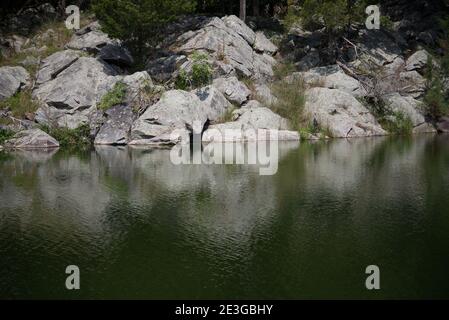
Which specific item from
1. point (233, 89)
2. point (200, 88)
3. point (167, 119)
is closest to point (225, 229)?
point (167, 119)

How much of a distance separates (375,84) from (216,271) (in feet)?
120

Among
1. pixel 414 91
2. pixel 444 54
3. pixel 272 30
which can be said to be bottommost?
pixel 414 91

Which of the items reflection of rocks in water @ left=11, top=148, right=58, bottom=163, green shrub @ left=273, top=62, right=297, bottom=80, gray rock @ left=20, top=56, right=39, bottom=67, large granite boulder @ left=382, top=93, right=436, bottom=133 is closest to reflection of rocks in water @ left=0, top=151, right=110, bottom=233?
reflection of rocks in water @ left=11, top=148, right=58, bottom=163

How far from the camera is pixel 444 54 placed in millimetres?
48969

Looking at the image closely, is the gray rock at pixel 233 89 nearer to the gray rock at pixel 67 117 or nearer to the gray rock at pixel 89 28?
the gray rock at pixel 67 117

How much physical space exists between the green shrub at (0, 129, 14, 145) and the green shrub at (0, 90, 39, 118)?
2.19 m

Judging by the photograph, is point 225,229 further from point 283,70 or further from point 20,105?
point 283,70

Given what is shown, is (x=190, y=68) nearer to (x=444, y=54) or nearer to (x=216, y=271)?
(x=444, y=54)

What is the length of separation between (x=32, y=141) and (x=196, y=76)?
13254 mm

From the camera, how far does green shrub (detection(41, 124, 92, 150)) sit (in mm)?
38250

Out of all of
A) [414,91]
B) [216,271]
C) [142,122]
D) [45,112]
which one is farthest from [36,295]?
[414,91]

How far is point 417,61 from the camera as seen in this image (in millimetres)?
50594

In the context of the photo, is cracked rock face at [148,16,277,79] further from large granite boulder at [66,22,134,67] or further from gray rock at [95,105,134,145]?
gray rock at [95,105,134,145]

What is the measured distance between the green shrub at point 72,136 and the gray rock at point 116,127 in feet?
3.16
